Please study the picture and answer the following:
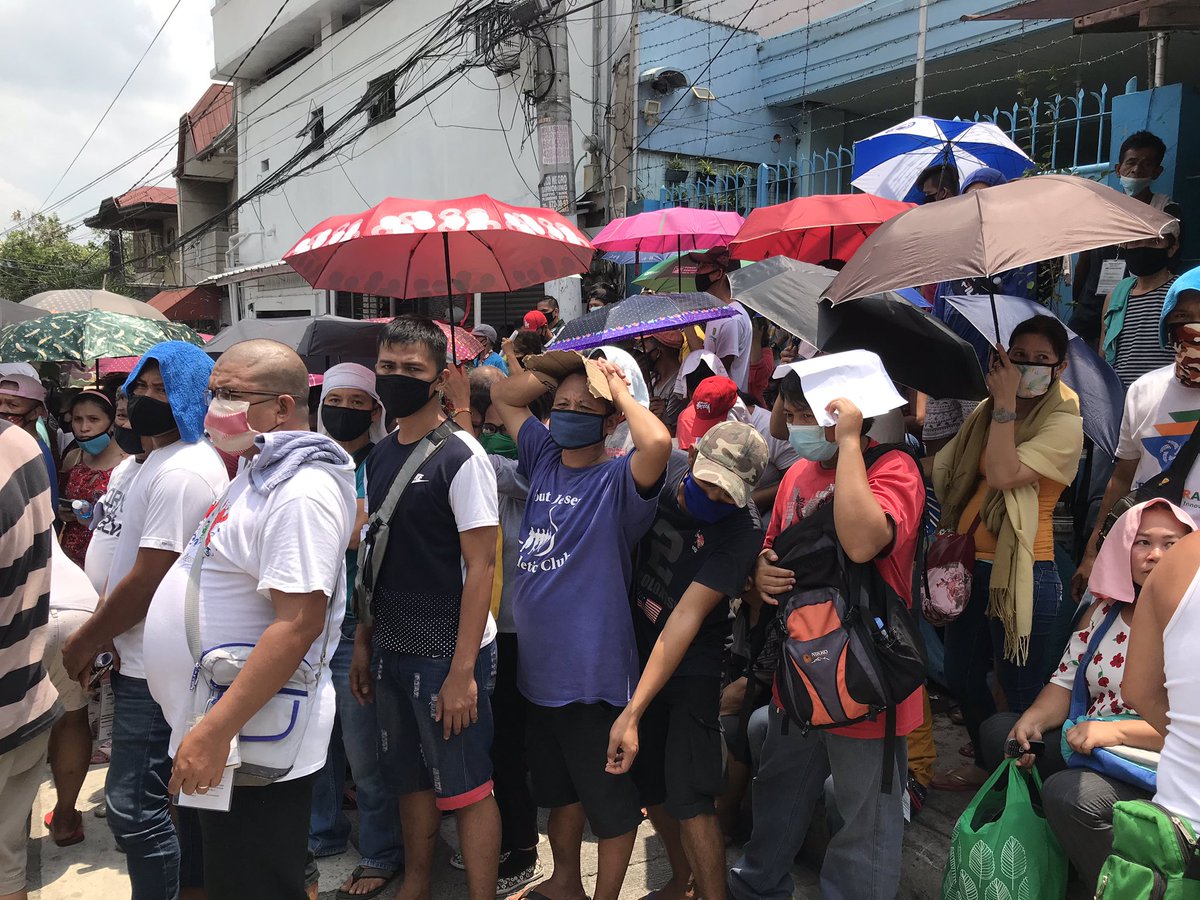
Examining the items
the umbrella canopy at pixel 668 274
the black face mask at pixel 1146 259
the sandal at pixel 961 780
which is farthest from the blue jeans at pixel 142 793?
the umbrella canopy at pixel 668 274

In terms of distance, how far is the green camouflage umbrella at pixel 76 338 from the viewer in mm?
5324

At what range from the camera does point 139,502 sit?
284 centimetres

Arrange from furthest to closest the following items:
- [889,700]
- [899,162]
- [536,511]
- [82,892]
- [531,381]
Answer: [899,162] < [82,892] < [531,381] < [536,511] < [889,700]

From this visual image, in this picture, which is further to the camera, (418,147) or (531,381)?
(418,147)

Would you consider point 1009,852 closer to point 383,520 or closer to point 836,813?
point 836,813

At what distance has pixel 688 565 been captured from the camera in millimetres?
2836

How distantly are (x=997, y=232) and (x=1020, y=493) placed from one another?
38.8 inches

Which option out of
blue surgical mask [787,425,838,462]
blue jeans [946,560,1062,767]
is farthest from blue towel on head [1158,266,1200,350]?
blue surgical mask [787,425,838,462]

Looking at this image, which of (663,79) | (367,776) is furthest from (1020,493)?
(663,79)

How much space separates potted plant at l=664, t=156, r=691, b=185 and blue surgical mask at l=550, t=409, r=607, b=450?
26.3 ft

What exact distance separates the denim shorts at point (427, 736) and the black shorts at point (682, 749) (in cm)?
54

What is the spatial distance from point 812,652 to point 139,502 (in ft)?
7.15

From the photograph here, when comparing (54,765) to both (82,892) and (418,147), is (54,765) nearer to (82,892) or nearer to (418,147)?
(82,892)

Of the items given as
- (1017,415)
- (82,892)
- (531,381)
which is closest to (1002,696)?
(1017,415)
